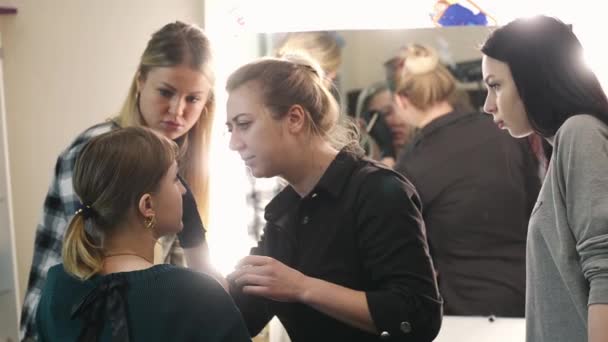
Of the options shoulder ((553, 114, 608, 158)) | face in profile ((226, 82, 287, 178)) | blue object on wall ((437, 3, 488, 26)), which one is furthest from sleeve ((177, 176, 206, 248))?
blue object on wall ((437, 3, 488, 26))

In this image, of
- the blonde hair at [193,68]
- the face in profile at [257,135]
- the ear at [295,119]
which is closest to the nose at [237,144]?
the face in profile at [257,135]

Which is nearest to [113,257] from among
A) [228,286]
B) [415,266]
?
[228,286]

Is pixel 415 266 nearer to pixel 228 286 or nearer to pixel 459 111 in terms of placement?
pixel 228 286

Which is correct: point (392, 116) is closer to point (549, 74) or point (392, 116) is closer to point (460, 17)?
point (460, 17)

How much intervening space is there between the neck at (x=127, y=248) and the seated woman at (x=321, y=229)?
0.21 meters

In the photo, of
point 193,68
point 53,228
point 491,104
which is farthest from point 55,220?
point 491,104

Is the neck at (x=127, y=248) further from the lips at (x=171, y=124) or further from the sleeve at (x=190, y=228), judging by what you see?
the lips at (x=171, y=124)

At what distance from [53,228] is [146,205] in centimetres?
60

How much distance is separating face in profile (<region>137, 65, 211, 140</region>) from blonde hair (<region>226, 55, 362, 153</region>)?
1.21 feet

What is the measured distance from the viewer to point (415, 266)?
1403 mm

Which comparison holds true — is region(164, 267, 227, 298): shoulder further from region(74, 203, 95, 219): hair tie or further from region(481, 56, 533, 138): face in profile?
region(481, 56, 533, 138): face in profile

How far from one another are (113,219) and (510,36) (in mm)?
758

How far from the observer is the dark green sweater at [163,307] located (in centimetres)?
122

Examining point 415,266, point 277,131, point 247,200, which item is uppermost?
point 277,131
